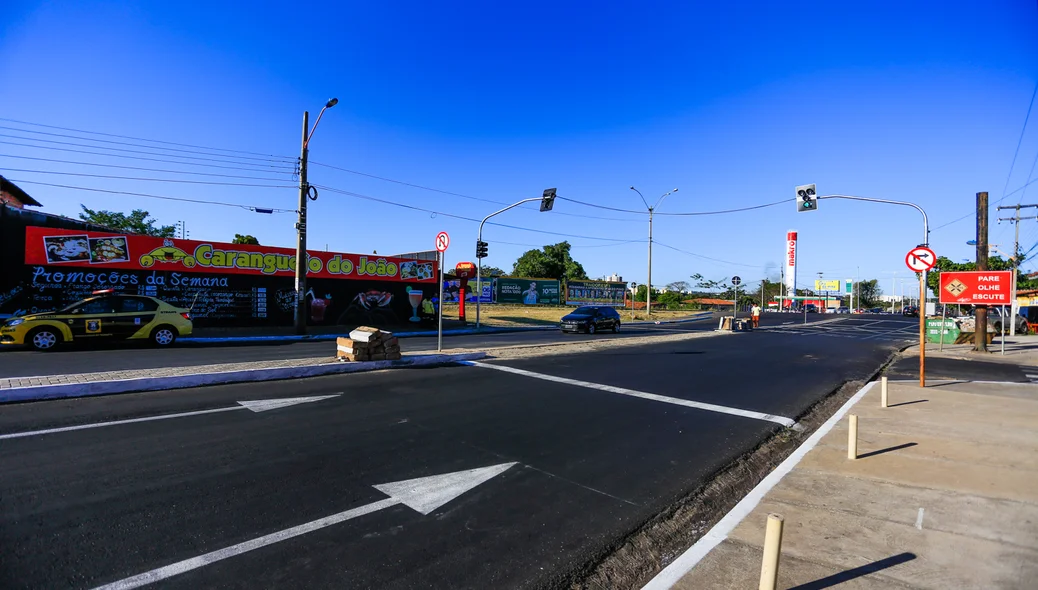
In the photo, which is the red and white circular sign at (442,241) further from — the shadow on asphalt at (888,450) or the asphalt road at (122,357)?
the shadow on asphalt at (888,450)

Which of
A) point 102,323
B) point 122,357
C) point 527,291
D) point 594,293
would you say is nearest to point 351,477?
point 122,357

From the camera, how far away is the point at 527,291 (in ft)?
187

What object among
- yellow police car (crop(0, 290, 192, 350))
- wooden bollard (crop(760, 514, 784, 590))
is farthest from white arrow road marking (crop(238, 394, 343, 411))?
Answer: yellow police car (crop(0, 290, 192, 350))

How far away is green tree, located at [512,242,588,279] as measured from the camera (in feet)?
A: 232

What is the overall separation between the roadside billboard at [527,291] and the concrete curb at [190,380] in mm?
42323

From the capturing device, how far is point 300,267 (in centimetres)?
2086

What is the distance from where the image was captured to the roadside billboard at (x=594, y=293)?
6556 centimetres

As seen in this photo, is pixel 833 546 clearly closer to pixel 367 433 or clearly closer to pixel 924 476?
pixel 924 476

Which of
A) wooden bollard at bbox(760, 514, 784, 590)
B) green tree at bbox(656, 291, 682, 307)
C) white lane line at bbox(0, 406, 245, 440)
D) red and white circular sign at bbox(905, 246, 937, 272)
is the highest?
red and white circular sign at bbox(905, 246, 937, 272)

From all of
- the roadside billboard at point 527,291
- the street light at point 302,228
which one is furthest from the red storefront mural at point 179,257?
the roadside billboard at point 527,291

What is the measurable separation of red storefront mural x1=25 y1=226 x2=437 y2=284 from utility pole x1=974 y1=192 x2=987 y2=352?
27.7 meters

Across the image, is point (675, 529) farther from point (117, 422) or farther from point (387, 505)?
point (117, 422)

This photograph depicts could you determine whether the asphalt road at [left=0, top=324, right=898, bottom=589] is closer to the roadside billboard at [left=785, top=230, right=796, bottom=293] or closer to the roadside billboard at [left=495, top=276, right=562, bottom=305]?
the roadside billboard at [left=495, top=276, right=562, bottom=305]

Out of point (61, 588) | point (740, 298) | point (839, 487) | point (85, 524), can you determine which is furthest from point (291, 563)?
point (740, 298)
